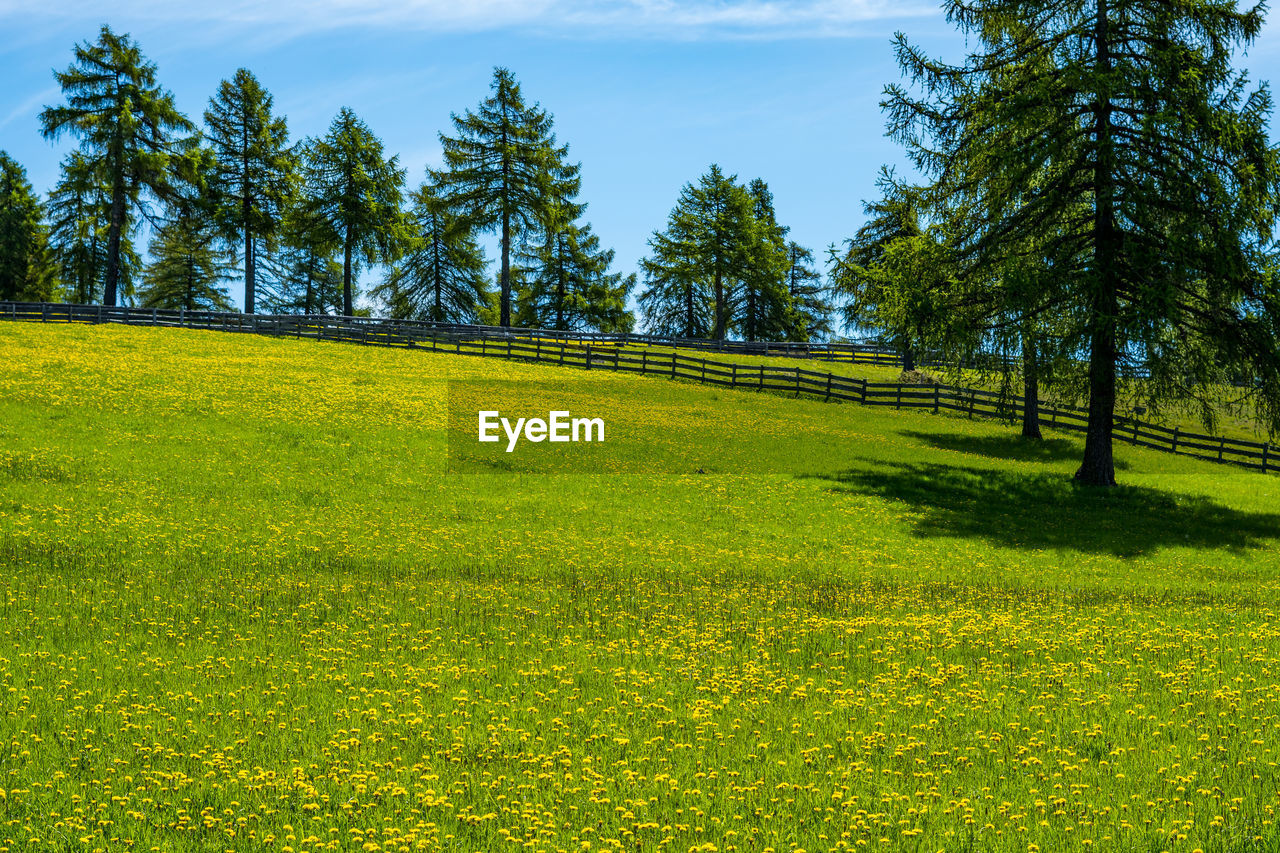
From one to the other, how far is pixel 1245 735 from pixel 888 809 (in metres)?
4.16

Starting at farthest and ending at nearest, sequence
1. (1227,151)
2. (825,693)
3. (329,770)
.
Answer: (1227,151)
(825,693)
(329,770)

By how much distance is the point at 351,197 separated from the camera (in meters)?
60.4

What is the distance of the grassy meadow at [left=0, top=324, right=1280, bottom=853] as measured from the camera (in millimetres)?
7535

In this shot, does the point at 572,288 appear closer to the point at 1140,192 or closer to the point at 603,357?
the point at 603,357

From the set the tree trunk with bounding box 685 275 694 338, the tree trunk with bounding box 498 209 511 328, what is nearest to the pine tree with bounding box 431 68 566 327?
the tree trunk with bounding box 498 209 511 328

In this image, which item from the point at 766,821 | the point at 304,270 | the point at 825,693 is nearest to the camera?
the point at 766,821

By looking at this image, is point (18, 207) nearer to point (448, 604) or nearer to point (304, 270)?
point (304, 270)

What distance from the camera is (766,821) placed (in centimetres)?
743

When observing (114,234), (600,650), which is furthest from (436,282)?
(600,650)

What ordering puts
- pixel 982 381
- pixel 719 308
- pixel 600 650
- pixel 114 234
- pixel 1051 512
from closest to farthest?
pixel 600 650
pixel 1051 512
pixel 982 381
pixel 114 234
pixel 719 308

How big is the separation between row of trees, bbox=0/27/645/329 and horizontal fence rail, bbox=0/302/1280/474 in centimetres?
435

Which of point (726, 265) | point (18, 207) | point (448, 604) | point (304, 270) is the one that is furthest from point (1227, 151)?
point (18, 207)

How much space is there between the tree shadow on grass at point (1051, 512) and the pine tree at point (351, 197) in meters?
40.5

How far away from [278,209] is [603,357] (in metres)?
25.3
